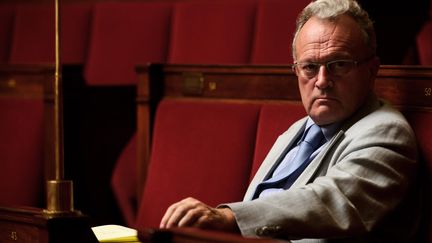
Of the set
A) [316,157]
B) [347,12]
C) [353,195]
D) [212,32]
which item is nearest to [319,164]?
[316,157]

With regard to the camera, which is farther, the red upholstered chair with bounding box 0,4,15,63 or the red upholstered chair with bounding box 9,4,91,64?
the red upholstered chair with bounding box 0,4,15,63

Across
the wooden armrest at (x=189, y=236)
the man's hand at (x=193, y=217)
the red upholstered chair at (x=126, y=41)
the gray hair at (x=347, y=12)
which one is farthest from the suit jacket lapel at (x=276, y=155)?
the red upholstered chair at (x=126, y=41)

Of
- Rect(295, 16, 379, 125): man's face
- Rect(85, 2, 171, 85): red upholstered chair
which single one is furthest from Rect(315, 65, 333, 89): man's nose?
Rect(85, 2, 171, 85): red upholstered chair

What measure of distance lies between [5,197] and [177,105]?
1.97 feet

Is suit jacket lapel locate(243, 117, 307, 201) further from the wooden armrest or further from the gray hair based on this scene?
the wooden armrest

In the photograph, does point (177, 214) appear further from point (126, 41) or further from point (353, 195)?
point (126, 41)

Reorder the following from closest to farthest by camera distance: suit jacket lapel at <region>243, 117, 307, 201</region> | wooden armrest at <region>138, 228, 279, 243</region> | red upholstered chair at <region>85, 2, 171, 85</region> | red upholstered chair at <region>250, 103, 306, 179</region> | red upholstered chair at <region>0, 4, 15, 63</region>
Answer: wooden armrest at <region>138, 228, 279, 243</region>
suit jacket lapel at <region>243, 117, 307, 201</region>
red upholstered chair at <region>250, 103, 306, 179</region>
red upholstered chair at <region>85, 2, 171, 85</region>
red upholstered chair at <region>0, 4, 15, 63</region>

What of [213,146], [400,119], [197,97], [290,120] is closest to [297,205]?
[400,119]

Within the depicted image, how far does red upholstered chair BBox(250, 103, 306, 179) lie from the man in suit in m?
0.16

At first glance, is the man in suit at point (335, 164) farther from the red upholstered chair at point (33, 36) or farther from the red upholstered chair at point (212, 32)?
the red upholstered chair at point (33, 36)

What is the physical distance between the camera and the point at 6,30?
3.20 m

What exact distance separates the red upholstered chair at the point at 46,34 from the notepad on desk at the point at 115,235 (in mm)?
1511

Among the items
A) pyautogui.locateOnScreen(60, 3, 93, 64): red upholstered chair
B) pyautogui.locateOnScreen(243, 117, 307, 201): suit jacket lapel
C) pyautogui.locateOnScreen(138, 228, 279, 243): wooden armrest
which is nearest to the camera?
pyautogui.locateOnScreen(138, 228, 279, 243): wooden armrest

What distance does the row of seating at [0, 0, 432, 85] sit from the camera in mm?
2637
